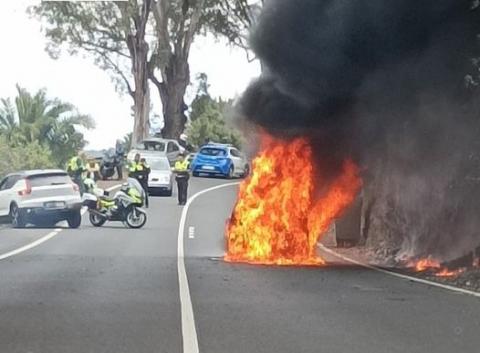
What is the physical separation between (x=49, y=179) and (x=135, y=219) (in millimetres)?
2435

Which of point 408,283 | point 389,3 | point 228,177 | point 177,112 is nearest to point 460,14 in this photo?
point 389,3

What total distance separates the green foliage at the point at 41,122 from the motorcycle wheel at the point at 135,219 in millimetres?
12487

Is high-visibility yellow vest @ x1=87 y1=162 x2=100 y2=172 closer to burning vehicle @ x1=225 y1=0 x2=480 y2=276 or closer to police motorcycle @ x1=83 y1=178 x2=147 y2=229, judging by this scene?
police motorcycle @ x1=83 y1=178 x2=147 y2=229

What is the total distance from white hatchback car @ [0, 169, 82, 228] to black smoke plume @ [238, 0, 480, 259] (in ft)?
25.1

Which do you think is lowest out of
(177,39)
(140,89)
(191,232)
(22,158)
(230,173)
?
(191,232)

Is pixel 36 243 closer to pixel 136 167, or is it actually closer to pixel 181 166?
pixel 136 167

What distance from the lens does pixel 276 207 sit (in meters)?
20.1

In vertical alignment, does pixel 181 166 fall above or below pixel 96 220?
above

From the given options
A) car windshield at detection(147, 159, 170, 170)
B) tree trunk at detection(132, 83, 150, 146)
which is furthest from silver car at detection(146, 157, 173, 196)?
tree trunk at detection(132, 83, 150, 146)

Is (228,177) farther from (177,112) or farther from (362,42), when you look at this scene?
(362,42)

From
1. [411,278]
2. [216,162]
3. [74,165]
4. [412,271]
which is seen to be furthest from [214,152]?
[411,278]

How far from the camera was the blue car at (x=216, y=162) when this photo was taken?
3361cm

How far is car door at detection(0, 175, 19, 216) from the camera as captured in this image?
87.9 ft

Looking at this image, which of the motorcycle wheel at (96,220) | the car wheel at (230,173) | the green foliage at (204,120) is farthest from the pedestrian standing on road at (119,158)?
the green foliage at (204,120)
